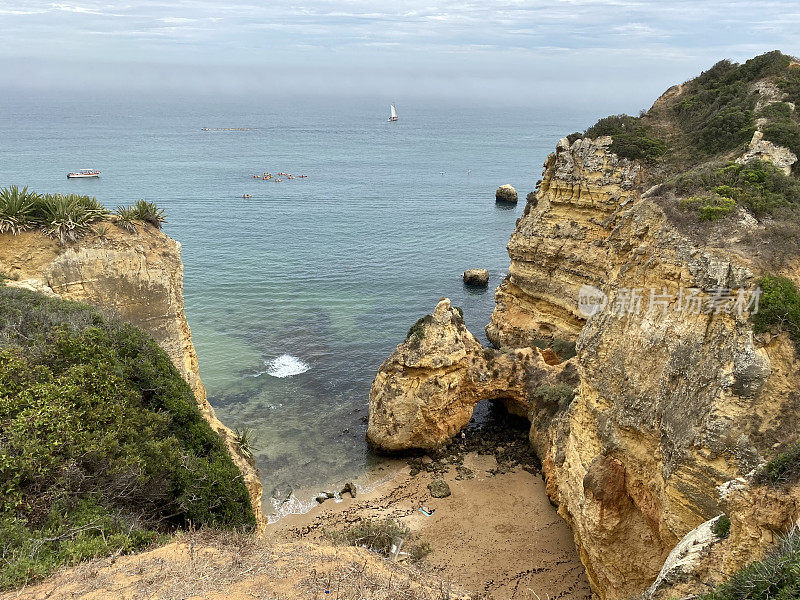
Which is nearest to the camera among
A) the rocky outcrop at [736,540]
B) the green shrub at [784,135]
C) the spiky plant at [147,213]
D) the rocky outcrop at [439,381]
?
the rocky outcrop at [736,540]

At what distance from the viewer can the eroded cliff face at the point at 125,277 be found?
604 inches

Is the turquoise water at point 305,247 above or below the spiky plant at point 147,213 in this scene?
below

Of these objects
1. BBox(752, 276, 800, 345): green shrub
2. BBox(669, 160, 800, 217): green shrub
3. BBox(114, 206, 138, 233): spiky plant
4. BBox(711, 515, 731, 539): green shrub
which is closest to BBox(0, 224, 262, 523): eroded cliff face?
BBox(114, 206, 138, 233): spiky plant

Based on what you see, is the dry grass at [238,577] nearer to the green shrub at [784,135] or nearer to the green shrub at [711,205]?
the green shrub at [711,205]

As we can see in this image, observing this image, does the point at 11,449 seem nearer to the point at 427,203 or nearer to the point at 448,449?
the point at 448,449

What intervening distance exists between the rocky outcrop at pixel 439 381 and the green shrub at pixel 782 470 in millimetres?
16299

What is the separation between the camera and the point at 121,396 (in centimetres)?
1259

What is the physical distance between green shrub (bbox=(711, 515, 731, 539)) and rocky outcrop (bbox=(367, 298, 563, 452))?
610 inches

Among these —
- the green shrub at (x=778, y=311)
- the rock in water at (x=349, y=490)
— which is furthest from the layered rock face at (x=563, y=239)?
the green shrub at (x=778, y=311)

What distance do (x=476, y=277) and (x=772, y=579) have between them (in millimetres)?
40711

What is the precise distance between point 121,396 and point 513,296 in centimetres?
2505

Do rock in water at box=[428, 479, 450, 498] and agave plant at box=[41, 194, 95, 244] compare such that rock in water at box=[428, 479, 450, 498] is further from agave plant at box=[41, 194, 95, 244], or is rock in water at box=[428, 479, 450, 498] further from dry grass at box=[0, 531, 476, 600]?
agave plant at box=[41, 194, 95, 244]

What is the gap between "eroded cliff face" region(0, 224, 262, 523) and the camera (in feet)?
50.4

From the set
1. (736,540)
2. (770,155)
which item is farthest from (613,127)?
(736,540)
